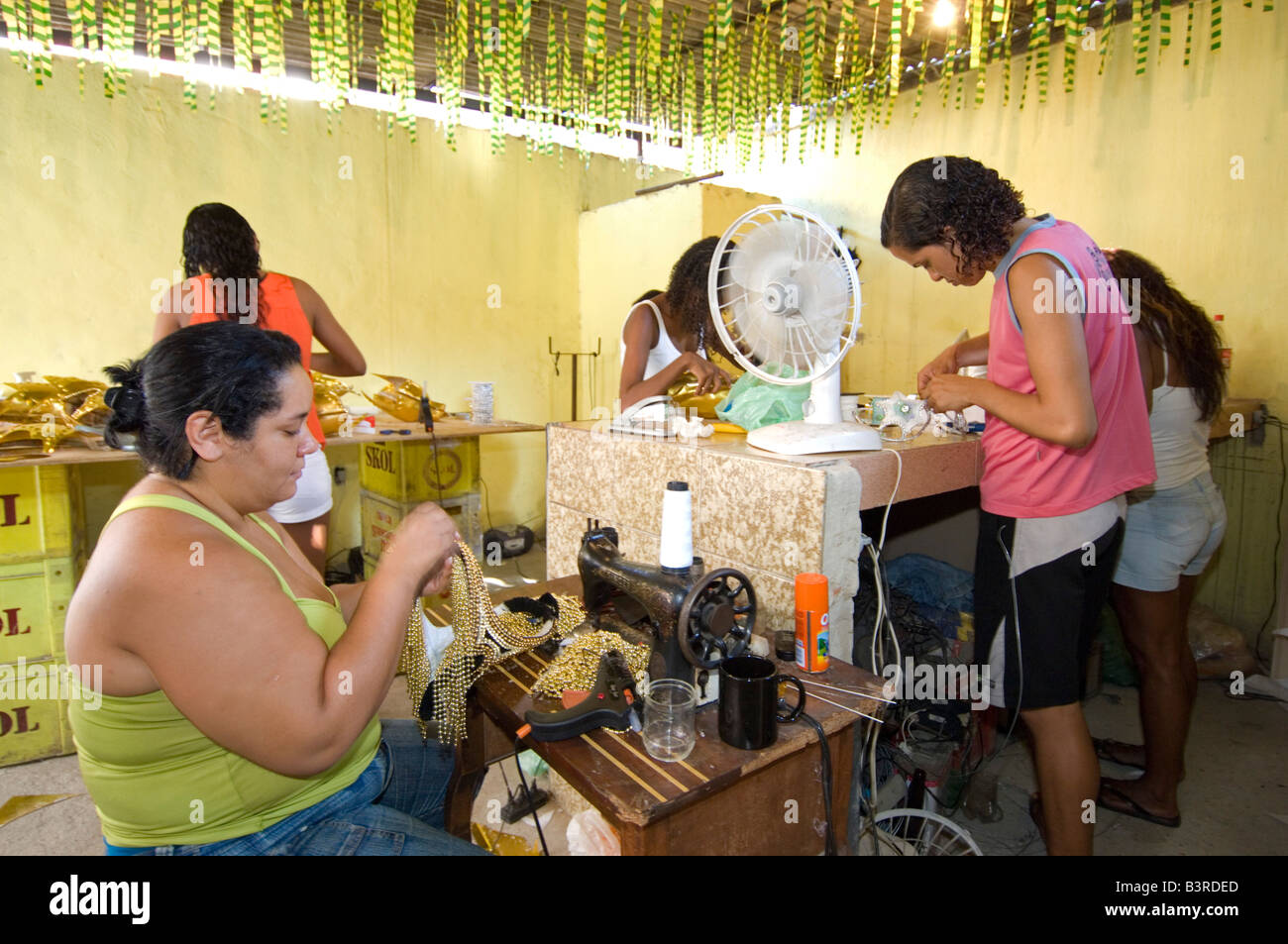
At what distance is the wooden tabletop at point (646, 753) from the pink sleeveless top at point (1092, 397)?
59cm

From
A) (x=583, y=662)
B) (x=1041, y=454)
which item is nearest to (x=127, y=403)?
(x=583, y=662)

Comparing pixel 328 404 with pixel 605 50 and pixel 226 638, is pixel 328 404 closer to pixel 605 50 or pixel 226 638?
pixel 605 50

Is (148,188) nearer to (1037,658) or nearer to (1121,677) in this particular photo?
(1037,658)

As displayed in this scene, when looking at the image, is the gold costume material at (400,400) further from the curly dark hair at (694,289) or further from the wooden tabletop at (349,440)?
the curly dark hair at (694,289)

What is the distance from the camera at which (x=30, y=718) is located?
8.41ft

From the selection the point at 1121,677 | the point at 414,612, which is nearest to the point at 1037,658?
the point at 414,612

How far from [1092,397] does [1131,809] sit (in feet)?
4.95

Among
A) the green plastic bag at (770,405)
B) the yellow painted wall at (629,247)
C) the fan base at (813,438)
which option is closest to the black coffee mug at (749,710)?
the fan base at (813,438)

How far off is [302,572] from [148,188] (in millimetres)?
3754

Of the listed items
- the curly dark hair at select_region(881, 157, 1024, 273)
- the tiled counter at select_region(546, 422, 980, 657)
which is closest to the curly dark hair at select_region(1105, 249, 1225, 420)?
the tiled counter at select_region(546, 422, 980, 657)

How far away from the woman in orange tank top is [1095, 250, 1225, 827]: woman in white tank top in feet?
8.06

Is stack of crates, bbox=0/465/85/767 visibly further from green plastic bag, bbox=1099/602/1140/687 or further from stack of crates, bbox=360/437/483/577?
green plastic bag, bbox=1099/602/1140/687

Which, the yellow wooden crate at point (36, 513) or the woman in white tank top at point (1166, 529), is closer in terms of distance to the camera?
the woman in white tank top at point (1166, 529)

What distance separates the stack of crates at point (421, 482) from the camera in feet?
11.7
